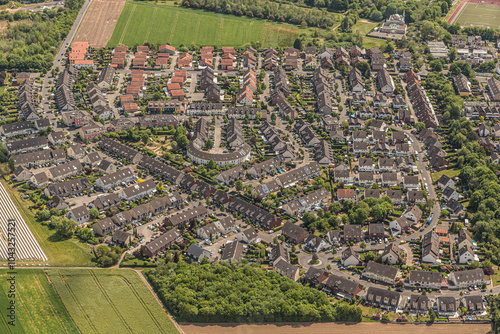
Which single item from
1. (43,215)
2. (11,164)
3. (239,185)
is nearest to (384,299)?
(239,185)

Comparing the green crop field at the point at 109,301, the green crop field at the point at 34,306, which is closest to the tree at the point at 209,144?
the green crop field at the point at 109,301

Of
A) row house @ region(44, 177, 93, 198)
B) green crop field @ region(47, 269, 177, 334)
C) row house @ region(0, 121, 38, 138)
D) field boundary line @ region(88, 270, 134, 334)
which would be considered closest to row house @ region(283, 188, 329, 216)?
green crop field @ region(47, 269, 177, 334)

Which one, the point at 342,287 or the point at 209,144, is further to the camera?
the point at 209,144

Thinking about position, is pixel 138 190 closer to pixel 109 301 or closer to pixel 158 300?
pixel 109 301

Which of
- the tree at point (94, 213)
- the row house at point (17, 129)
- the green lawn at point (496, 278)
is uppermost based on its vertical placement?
the green lawn at point (496, 278)

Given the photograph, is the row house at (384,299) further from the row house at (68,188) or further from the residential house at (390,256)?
the row house at (68,188)

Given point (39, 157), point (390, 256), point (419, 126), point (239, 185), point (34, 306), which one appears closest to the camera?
point (34, 306)
